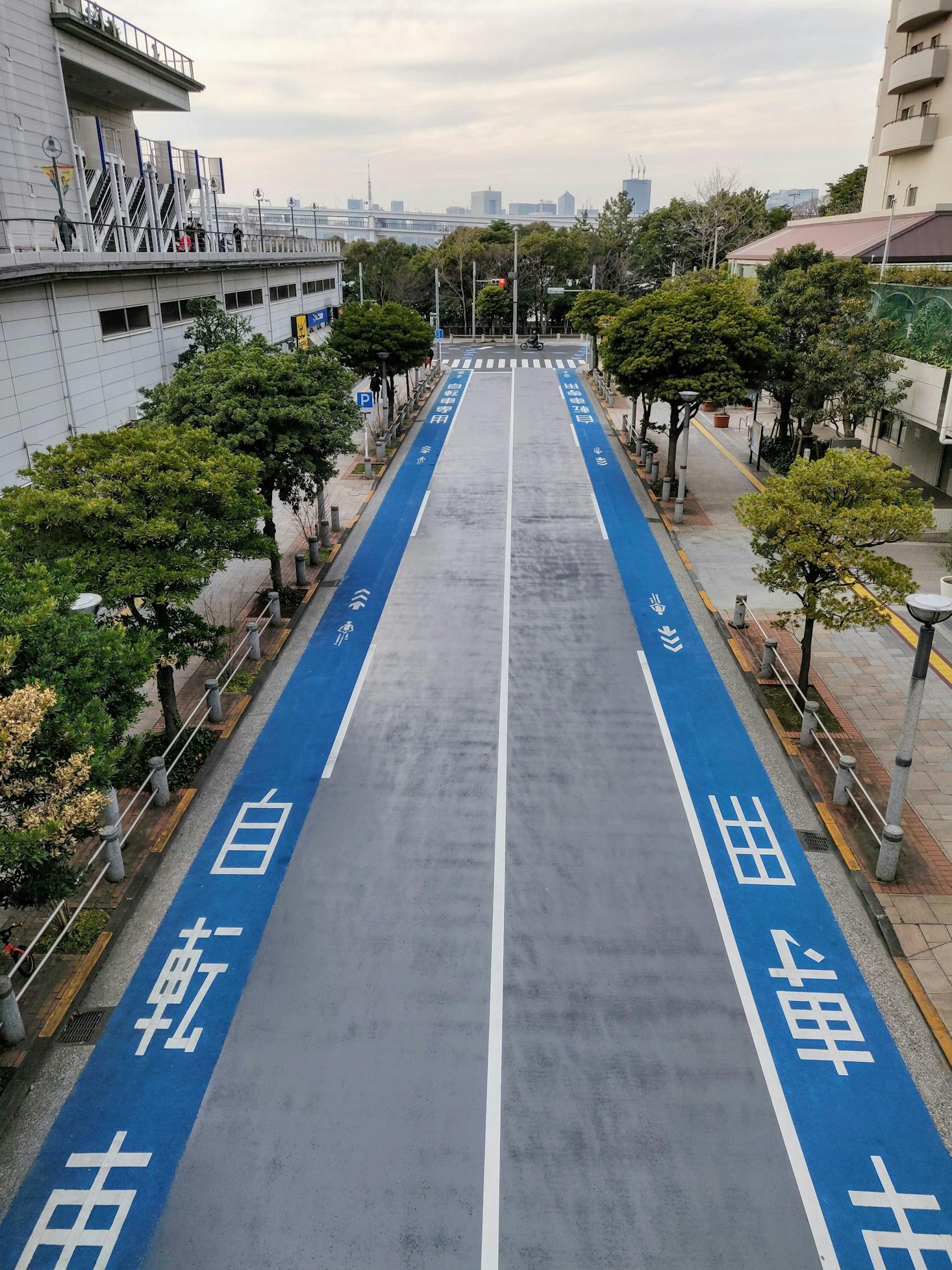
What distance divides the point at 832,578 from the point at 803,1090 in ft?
23.7

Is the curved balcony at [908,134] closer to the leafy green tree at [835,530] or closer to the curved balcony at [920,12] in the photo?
the curved balcony at [920,12]

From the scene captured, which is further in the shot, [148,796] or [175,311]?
[175,311]

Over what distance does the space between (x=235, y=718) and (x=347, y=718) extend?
179cm

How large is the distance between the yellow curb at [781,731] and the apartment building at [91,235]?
12.6 m

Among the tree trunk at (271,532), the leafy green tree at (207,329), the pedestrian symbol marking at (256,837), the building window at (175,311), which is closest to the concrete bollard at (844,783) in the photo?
the pedestrian symbol marking at (256,837)

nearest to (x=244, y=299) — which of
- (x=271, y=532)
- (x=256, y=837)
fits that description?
(x=271, y=532)

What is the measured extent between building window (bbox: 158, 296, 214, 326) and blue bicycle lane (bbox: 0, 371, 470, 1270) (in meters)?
12.8

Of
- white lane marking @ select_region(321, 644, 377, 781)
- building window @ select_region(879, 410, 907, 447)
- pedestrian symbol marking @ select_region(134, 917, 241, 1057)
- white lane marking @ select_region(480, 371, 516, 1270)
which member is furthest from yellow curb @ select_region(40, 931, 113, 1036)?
building window @ select_region(879, 410, 907, 447)

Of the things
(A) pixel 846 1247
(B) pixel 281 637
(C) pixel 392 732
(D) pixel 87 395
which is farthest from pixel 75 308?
(A) pixel 846 1247

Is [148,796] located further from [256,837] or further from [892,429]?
[892,429]

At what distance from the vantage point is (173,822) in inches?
458

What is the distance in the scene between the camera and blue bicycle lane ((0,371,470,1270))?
690cm

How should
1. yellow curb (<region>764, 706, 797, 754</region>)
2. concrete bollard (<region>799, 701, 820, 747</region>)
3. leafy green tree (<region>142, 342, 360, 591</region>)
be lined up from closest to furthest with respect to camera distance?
concrete bollard (<region>799, 701, 820, 747</region>) < yellow curb (<region>764, 706, 797, 754</region>) < leafy green tree (<region>142, 342, 360, 591</region>)

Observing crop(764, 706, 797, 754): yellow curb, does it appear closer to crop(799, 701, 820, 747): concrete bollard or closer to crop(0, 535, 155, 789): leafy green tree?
crop(799, 701, 820, 747): concrete bollard
